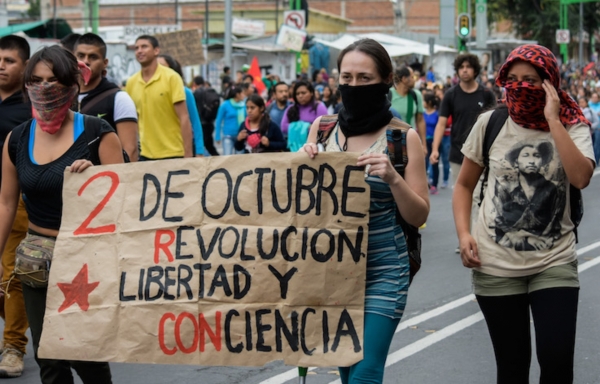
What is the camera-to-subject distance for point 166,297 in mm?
4113

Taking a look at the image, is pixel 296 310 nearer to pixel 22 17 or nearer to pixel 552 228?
pixel 552 228

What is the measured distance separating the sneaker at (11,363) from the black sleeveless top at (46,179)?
1.97 m

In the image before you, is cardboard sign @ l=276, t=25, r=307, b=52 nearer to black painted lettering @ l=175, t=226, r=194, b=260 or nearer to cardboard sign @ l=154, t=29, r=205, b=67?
cardboard sign @ l=154, t=29, r=205, b=67

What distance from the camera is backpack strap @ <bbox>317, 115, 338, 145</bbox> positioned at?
13.9 feet

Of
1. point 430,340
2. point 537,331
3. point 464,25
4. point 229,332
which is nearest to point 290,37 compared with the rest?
point 464,25

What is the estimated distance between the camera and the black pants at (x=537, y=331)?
4109 mm

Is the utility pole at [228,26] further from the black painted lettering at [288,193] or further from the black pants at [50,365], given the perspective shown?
the black painted lettering at [288,193]

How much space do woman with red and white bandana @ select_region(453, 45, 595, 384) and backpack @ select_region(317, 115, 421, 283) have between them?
10.8 inches

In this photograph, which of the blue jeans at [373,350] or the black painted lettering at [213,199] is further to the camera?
the black painted lettering at [213,199]

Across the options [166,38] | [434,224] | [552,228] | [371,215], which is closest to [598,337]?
[552,228]

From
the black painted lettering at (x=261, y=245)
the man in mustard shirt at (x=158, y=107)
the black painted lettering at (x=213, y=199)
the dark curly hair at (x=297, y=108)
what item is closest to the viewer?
the black painted lettering at (x=261, y=245)

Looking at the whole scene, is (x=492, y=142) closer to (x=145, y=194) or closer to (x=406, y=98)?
(x=145, y=194)

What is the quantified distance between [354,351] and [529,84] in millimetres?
1293

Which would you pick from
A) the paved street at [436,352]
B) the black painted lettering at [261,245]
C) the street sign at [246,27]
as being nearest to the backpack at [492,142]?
the black painted lettering at [261,245]
